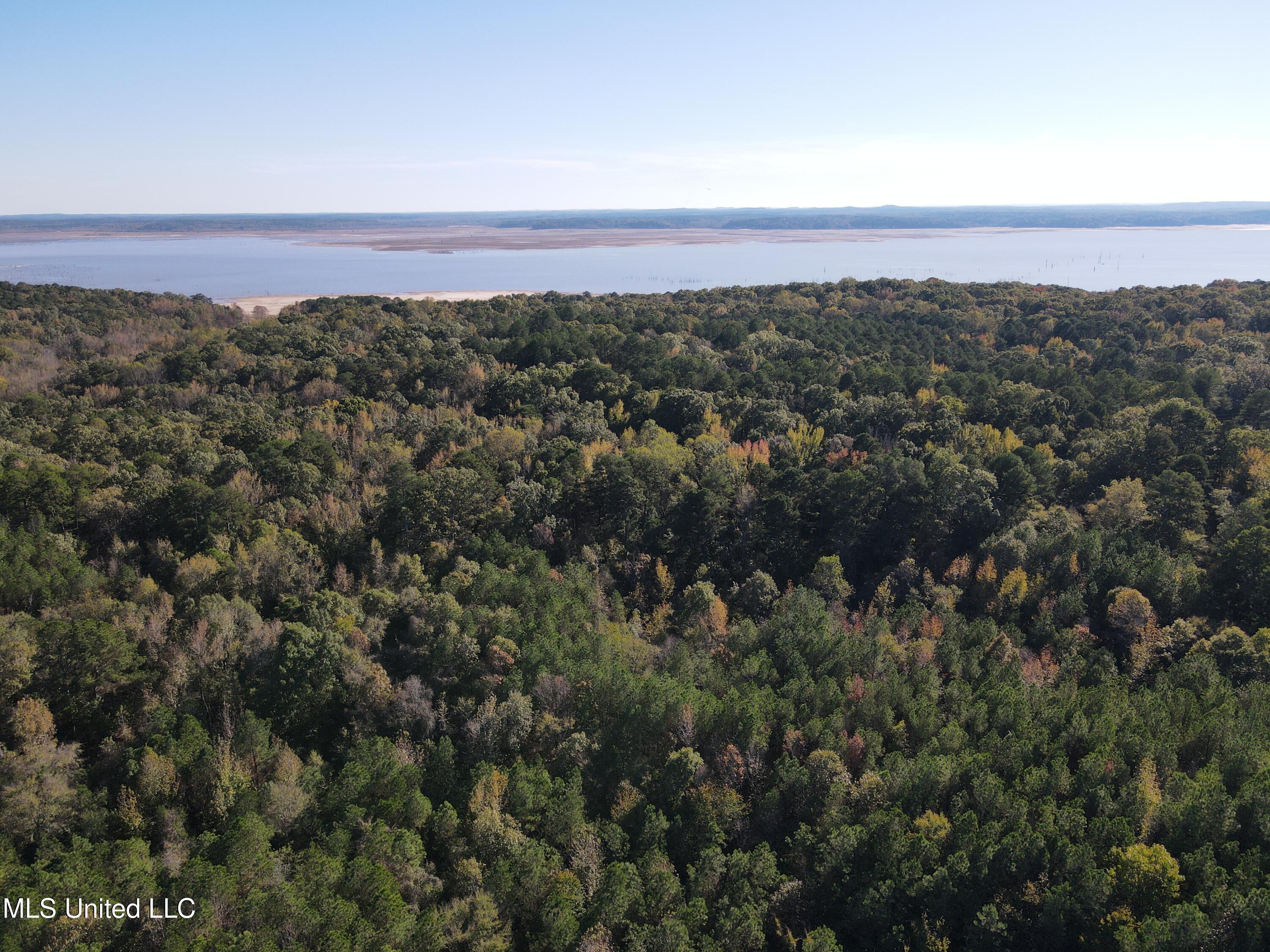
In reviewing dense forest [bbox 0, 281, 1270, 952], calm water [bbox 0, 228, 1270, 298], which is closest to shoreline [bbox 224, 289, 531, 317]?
calm water [bbox 0, 228, 1270, 298]

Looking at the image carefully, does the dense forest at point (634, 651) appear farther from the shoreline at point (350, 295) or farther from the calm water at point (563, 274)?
the calm water at point (563, 274)

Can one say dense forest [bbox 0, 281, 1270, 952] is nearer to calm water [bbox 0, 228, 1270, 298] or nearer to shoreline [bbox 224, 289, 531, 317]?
shoreline [bbox 224, 289, 531, 317]

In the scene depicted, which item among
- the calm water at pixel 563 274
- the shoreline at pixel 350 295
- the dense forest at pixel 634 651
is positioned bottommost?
the dense forest at pixel 634 651

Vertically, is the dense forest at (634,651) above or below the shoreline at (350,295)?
below

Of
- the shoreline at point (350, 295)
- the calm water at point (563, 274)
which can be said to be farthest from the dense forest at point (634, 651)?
the calm water at point (563, 274)

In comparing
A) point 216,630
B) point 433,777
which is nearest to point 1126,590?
point 433,777

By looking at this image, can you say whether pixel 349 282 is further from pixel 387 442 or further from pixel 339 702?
pixel 339 702

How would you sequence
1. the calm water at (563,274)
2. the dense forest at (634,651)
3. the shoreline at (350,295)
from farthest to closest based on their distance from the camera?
the calm water at (563,274), the shoreline at (350,295), the dense forest at (634,651)
